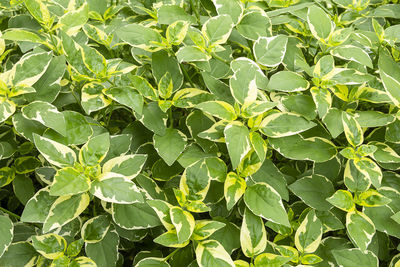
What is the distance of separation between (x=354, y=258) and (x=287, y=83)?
0.50 metres

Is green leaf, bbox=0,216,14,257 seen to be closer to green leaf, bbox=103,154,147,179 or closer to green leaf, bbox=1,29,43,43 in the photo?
green leaf, bbox=103,154,147,179

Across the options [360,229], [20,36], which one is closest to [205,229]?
[360,229]

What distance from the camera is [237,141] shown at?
3.23 feet

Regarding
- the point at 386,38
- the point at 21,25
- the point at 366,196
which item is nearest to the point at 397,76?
the point at 386,38

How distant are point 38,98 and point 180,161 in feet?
1.40

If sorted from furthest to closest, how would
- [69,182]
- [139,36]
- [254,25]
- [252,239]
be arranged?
1. [254,25]
2. [139,36]
3. [252,239]
4. [69,182]

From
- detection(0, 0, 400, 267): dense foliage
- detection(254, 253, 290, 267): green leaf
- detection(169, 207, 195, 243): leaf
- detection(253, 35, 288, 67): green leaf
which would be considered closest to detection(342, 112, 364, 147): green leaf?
detection(0, 0, 400, 267): dense foliage

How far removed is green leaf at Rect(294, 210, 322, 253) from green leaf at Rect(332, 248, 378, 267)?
6 centimetres

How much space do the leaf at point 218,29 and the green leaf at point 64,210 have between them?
1.86 ft

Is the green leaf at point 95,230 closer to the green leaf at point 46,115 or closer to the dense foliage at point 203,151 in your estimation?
the dense foliage at point 203,151

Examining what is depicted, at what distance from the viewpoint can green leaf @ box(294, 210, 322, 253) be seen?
3.51 ft

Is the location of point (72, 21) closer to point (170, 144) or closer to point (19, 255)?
point (170, 144)

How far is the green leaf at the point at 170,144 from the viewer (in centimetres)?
109

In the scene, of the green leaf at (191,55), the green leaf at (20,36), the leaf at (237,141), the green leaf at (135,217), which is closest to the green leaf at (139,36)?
the green leaf at (191,55)
